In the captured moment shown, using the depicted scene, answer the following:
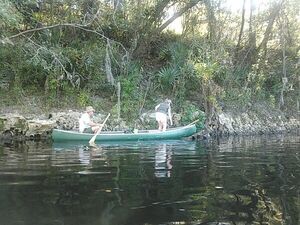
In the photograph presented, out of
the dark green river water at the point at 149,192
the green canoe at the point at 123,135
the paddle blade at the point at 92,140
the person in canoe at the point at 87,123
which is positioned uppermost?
the person in canoe at the point at 87,123

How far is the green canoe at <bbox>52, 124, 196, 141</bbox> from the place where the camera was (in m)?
16.2

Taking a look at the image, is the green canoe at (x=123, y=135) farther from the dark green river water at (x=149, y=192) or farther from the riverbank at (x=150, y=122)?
the dark green river water at (x=149, y=192)

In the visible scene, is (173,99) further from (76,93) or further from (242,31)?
(242,31)

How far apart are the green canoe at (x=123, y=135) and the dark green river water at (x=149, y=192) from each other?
6.19m

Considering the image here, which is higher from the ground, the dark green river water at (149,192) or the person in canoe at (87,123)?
the person in canoe at (87,123)

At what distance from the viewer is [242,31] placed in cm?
2538

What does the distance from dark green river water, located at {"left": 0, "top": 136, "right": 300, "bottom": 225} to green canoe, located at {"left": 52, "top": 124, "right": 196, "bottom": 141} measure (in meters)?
6.19

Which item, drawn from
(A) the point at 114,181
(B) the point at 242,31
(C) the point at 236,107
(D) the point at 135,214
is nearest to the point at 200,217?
(D) the point at 135,214

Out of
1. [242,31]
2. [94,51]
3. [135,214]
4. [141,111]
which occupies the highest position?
[242,31]

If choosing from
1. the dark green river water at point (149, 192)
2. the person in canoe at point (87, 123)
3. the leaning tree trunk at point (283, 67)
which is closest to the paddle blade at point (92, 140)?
the person in canoe at point (87, 123)

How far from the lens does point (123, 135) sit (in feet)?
55.1

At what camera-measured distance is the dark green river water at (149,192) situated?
466cm

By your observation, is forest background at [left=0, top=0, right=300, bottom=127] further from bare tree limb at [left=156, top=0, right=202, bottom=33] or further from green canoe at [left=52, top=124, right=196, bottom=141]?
green canoe at [left=52, top=124, right=196, bottom=141]

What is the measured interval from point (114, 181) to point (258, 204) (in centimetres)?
263
